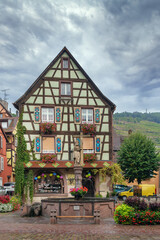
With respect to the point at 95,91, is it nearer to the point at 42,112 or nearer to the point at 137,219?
the point at 42,112

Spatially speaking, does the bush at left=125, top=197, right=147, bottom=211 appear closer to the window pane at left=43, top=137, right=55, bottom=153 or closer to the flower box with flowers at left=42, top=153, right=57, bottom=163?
the flower box with flowers at left=42, top=153, right=57, bottom=163

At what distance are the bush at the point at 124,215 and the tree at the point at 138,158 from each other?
840 inches

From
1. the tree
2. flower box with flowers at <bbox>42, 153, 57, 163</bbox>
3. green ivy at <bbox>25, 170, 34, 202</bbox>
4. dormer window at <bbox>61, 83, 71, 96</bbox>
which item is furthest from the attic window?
the tree

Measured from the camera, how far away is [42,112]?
30.1 meters

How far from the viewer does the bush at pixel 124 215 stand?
1518 centimetres

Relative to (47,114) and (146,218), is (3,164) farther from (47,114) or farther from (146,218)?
(146,218)

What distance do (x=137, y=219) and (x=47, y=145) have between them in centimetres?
1575

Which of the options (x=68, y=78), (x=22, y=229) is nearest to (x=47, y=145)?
(x=68, y=78)

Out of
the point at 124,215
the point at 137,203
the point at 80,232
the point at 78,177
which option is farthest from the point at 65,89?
the point at 80,232

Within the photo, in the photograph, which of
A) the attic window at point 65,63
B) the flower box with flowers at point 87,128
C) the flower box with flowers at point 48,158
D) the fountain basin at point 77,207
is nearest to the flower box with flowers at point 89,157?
the flower box with flowers at point 87,128

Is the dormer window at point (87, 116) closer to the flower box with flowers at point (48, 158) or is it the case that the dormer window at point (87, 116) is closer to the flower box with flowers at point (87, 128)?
the flower box with flowers at point (87, 128)

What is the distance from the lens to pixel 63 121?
30.2 m

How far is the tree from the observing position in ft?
121

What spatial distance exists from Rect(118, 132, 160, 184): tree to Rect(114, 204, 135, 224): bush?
2134cm
